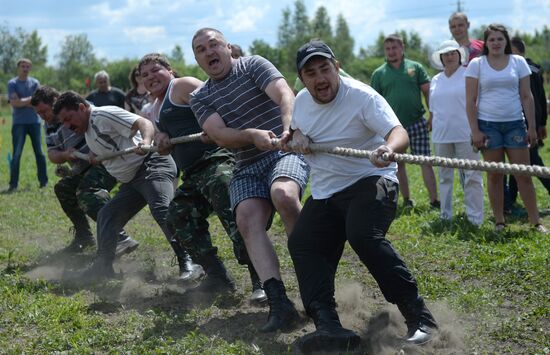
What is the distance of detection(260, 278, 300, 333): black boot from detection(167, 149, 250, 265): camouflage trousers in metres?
0.90

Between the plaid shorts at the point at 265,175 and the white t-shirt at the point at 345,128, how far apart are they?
366 millimetres

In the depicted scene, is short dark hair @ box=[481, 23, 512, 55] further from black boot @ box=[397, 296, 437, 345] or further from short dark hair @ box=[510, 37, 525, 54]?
black boot @ box=[397, 296, 437, 345]

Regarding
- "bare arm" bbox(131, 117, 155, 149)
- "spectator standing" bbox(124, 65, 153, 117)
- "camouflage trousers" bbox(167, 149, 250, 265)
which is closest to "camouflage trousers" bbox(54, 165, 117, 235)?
"bare arm" bbox(131, 117, 155, 149)

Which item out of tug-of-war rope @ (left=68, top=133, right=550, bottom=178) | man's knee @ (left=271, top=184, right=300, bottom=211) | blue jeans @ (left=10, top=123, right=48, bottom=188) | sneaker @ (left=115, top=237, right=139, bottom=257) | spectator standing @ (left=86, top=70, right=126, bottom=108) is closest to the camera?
tug-of-war rope @ (left=68, top=133, right=550, bottom=178)

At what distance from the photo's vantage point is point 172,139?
6.13 metres

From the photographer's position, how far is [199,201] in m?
6.12

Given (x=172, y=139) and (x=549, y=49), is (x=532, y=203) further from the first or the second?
(x=549, y=49)

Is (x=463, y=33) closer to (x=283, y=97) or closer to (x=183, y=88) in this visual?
(x=183, y=88)

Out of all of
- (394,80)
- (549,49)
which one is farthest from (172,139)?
(549,49)

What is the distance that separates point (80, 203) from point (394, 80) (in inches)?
161

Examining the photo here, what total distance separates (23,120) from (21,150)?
0.57 meters

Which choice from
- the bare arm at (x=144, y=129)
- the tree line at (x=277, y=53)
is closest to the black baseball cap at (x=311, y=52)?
the bare arm at (x=144, y=129)

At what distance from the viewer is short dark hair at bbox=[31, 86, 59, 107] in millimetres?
7693

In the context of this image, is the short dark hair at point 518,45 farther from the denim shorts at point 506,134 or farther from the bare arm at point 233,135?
the bare arm at point 233,135
